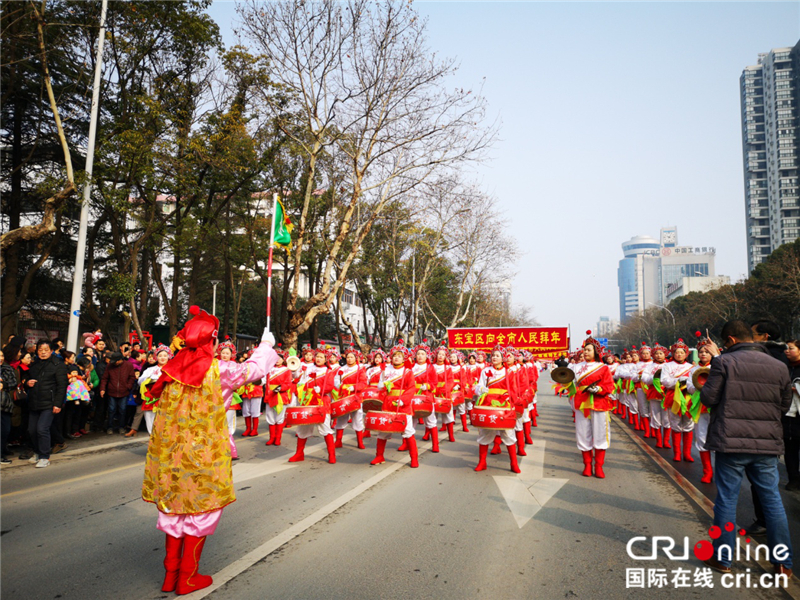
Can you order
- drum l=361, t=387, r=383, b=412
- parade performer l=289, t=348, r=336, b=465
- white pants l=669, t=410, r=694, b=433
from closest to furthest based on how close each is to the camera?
drum l=361, t=387, r=383, b=412 < parade performer l=289, t=348, r=336, b=465 < white pants l=669, t=410, r=694, b=433

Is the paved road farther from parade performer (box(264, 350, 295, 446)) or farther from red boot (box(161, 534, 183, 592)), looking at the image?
parade performer (box(264, 350, 295, 446))

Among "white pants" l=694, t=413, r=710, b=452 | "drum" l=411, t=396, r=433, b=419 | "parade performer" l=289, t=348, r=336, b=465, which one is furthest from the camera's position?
"drum" l=411, t=396, r=433, b=419

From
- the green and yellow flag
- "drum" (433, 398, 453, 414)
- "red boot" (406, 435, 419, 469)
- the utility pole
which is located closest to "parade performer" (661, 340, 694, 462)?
"drum" (433, 398, 453, 414)

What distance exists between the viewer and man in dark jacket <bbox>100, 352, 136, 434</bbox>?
11.9 metres

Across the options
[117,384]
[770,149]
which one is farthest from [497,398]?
[770,149]

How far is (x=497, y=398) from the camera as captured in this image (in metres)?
8.83

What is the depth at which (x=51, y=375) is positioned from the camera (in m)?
8.91

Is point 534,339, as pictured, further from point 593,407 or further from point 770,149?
point 770,149

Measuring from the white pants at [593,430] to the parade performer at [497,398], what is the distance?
3.17ft

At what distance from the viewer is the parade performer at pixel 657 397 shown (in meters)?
10.8

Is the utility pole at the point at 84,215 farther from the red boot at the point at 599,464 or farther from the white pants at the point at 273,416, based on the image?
the red boot at the point at 599,464

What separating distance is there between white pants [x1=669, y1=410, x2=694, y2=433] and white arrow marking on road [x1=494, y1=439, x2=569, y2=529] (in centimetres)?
243

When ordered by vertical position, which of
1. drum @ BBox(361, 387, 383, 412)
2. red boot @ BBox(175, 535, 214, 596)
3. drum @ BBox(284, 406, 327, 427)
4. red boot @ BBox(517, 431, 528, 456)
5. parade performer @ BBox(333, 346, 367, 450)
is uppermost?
parade performer @ BBox(333, 346, 367, 450)

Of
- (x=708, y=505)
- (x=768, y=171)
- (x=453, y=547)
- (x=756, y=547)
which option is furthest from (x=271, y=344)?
(x=768, y=171)
